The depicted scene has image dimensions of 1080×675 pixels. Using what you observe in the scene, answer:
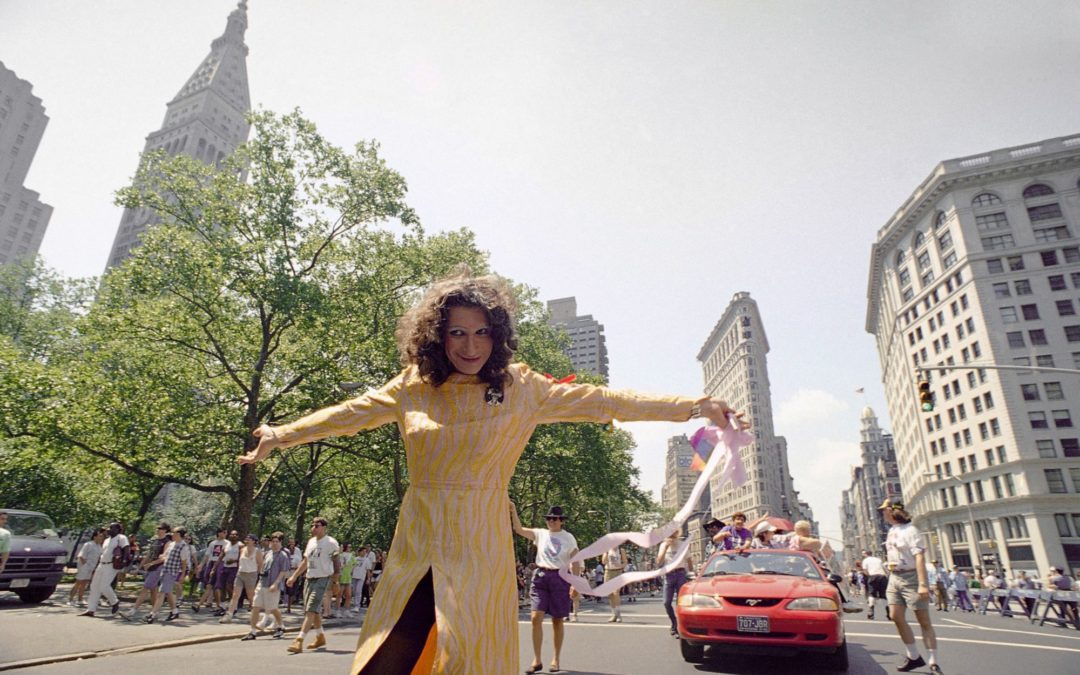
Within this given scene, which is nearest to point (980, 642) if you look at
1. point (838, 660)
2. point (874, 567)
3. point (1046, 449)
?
point (874, 567)

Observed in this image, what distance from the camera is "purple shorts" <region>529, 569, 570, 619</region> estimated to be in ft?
23.3

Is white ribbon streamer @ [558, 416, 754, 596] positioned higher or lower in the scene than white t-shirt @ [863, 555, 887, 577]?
higher

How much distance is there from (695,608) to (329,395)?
49.7ft

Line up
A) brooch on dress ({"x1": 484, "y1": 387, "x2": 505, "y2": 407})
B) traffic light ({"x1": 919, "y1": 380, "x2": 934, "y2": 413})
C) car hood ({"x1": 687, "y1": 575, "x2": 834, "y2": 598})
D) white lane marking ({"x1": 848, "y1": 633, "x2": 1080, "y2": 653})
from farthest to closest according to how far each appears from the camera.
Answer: traffic light ({"x1": 919, "y1": 380, "x2": 934, "y2": 413}) < white lane marking ({"x1": 848, "y1": 633, "x2": 1080, "y2": 653}) < car hood ({"x1": 687, "y1": 575, "x2": 834, "y2": 598}) < brooch on dress ({"x1": 484, "y1": 387, "x2": 505, "y2": 407})

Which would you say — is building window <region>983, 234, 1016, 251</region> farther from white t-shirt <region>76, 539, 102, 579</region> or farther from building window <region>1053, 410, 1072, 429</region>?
white t-shirt <region>76, 539, 102, 579</region>

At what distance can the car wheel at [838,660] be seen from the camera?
21.4 ft

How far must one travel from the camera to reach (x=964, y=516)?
5512cm

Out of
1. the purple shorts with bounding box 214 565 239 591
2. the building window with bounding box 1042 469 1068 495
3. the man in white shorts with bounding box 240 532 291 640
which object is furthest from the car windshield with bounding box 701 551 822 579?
the building window with bounding box 1042 469 1068 495

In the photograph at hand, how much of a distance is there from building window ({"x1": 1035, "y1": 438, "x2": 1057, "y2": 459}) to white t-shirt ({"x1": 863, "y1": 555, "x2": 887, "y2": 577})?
1953 inches

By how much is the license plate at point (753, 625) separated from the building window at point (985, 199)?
220 ft

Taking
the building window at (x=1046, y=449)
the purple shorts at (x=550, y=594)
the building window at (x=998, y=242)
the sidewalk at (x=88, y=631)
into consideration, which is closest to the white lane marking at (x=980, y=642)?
the purple shorts at (x=550, y=594)

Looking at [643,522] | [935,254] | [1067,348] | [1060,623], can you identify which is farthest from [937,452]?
[1060,623]

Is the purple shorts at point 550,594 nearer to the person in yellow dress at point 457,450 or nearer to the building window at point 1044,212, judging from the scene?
the person in yellow dress at point 457,450

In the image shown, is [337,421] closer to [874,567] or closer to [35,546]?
[874,567]
